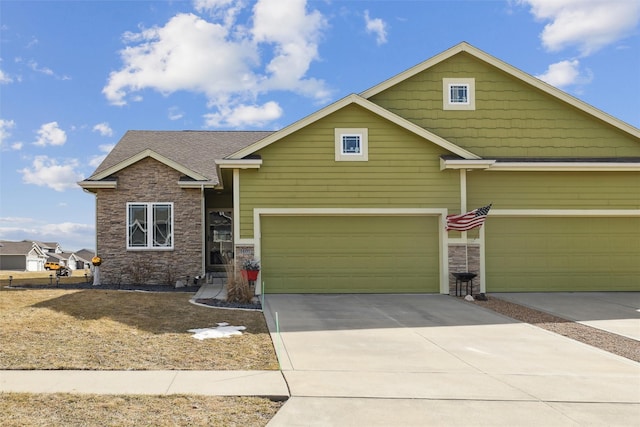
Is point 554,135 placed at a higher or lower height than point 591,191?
higher

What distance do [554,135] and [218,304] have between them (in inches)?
447

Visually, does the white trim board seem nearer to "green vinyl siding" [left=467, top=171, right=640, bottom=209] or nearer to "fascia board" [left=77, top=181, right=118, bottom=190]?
"green vinyl siding" [left=467, top=171, right=640, bottom=209]

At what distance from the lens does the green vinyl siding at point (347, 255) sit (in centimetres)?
1425

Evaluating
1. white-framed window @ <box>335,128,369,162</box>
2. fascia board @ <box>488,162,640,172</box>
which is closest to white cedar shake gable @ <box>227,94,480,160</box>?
white-framed window @ <box>335,128,369,162</box>

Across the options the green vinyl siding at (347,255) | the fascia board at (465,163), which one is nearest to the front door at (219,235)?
the green vinyl siding at (347,255)

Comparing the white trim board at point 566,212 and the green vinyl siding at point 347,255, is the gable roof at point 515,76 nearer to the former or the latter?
the white trim board at point 566,212

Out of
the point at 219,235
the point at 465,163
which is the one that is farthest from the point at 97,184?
the point at 465,163

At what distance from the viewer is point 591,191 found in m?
15.1

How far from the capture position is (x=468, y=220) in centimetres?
1352

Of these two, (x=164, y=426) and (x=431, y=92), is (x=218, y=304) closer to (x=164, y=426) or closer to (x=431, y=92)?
(x=164, y=426)

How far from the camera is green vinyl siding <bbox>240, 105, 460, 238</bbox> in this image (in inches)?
556

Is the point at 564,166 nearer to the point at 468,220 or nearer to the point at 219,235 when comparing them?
the point at 468,220

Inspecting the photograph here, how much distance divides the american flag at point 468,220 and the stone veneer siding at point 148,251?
783cm

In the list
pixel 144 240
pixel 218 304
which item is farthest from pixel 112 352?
pixel 144 240
